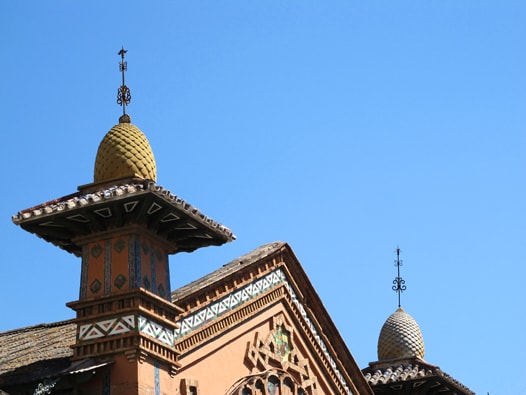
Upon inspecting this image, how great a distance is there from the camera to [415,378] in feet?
Answer: 91.8

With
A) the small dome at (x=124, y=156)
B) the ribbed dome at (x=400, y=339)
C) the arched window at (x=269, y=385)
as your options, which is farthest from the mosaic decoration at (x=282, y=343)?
the ribbed dome at (x=400, y=339)

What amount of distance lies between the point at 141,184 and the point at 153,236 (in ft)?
4.13

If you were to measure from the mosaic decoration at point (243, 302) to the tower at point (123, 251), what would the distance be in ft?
2.17

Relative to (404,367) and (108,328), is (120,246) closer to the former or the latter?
(108,328)

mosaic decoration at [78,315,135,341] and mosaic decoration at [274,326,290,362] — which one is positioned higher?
mosaic decoration at [274,326,290,362]

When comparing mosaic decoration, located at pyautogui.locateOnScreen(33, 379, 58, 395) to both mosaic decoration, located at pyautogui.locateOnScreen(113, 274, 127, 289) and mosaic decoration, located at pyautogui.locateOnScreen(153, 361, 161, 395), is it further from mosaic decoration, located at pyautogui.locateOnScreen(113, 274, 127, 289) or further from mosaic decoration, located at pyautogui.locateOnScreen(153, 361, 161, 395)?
mosaic decoration, located at pyautogui.locateOnScreen(113, 274, 127, 289)

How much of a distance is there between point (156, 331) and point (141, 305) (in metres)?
0.55

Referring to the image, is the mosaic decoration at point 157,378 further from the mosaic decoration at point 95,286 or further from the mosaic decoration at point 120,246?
the mosaic decoration at point 120,246

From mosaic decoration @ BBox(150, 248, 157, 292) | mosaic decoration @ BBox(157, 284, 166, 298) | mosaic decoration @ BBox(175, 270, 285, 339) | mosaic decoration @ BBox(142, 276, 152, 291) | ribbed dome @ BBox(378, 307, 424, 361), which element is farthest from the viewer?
ribbed dome @ BBox(378, 307, 424, 361)

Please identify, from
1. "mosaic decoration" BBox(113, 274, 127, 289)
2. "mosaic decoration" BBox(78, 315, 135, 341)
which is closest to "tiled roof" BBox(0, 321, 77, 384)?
"mosaic decoration" BBox(78, 315, 135, 341)

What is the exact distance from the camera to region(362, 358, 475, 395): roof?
27.9m

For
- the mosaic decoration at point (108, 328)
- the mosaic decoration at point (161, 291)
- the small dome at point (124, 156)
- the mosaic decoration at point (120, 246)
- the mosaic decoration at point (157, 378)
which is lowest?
the mosaic decoration at point (157, 378)

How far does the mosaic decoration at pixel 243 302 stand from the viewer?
21.5 metres

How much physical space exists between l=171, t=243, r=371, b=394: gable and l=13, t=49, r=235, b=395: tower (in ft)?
2.85
